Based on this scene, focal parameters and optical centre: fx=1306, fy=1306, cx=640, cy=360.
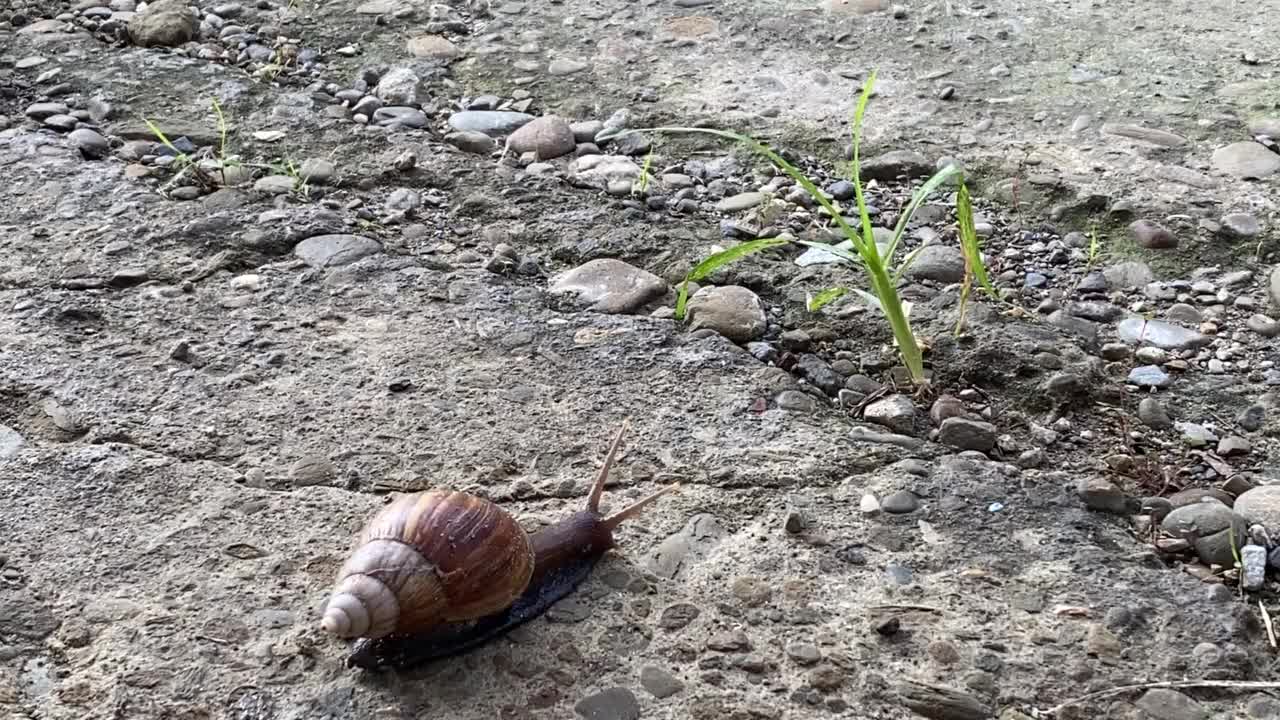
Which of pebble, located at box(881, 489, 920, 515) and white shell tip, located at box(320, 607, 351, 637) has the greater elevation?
white shell tip, located at box(320, 607, 351, 637)

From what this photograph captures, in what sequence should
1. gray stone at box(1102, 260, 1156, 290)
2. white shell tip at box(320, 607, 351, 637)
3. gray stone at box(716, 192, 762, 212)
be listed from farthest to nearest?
gray stone at box(716, 192, 762, 212) → gray stone at box(1102, 260, 1156, 290) → white shell tip at box(320, 607, 351, 637)

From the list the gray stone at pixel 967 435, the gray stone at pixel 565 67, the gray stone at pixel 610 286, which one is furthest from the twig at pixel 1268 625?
the gray stone at pixel 565 67

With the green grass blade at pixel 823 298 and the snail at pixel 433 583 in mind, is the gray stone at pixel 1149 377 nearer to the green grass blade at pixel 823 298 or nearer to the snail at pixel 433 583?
the green grass blade at pixel 823 298

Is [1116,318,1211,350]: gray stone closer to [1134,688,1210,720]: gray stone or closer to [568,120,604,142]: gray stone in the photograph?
[1134,688,1210,720]: gray stone

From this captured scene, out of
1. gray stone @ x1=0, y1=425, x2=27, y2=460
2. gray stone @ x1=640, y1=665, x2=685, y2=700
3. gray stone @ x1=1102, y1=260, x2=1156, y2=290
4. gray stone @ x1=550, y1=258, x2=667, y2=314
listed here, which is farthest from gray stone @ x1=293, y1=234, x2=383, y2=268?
gray stone @ x1=1102, y1=260, x2=1156, y2=290

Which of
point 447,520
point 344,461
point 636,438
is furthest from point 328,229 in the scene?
point 447,520

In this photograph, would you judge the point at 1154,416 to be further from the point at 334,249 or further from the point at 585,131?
the point at 334,249

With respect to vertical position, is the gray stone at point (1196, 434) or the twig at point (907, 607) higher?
the gray stone at point (1196, 434)
